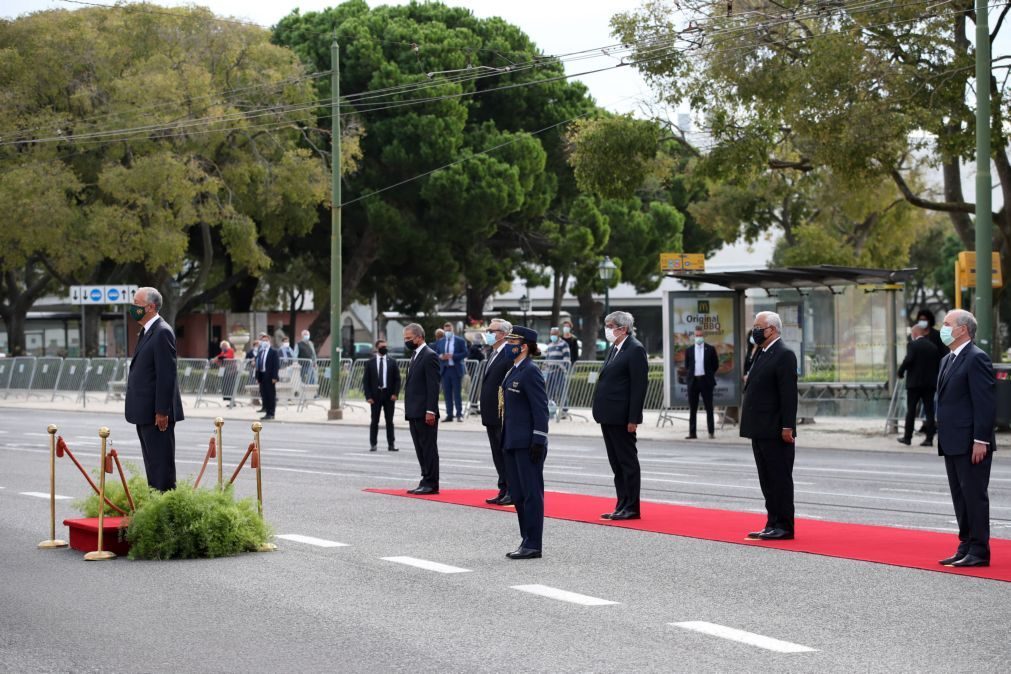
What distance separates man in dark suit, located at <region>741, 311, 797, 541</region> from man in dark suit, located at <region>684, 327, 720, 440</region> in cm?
1344

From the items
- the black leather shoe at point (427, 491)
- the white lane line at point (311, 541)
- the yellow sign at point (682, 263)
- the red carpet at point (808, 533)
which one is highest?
the yellow sign at point (682, 263)

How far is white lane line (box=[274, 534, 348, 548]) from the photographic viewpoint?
11.5m

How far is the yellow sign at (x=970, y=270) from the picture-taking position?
23.6 meters

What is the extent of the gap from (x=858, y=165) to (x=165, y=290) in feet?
109

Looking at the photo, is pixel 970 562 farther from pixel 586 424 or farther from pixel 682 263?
pixel 586 424

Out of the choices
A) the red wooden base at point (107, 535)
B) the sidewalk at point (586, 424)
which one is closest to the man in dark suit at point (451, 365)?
the sidewalk at point (586, 424)

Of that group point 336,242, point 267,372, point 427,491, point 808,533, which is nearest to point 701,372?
point 427,491

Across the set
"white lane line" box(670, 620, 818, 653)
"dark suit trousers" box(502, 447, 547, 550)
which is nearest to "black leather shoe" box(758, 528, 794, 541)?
"dark suit trousers" box(502, 447, 547, 550)

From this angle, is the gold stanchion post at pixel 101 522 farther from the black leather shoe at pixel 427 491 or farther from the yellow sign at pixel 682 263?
the yellow sign at pixel 682 263

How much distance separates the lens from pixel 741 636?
25.6 ft

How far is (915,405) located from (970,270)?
249 cm

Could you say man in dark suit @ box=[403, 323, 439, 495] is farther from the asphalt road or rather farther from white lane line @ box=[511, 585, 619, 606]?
white lane line @ box=[511, 585, 619, 606]

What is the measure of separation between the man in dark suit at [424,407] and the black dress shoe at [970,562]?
21.4 feet

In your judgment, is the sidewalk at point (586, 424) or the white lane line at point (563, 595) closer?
the white lane line at point (563, 595)
